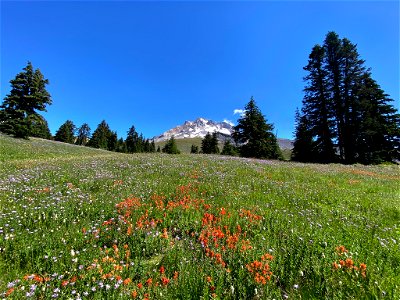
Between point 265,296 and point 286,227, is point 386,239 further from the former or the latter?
point 265,296

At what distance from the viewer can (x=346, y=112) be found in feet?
112

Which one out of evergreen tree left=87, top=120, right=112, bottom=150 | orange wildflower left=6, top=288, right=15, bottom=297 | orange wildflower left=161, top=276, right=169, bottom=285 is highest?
evergreen tree left=87, top=120, right=112, bottom=150

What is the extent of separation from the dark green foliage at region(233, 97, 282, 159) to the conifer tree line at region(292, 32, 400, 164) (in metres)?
9.36

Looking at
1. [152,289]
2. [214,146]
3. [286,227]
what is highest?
[214,146]

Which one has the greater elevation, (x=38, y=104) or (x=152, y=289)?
(x=38, y=104)

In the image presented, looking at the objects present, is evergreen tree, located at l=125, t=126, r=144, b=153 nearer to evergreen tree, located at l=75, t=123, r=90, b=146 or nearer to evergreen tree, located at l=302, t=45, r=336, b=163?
evergreen tree, located at l=75, t=123, r=90, b=146

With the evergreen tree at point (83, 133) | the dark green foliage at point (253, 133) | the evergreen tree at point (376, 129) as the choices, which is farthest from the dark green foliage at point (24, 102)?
the evergreen tree at point (83, 133)

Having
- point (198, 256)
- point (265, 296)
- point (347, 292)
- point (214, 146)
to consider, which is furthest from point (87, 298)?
point (214, 146)

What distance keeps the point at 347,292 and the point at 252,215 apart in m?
3.09

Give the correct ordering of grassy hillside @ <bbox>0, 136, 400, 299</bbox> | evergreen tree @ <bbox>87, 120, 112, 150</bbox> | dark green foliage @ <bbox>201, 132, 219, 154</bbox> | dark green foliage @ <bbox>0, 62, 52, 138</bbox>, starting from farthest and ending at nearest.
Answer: evergreen tree @ <bbox>87, 120, 112, 150</bbox> < dark green foliage @ <bbox>201, 132, 219, 154</bbox> < dark green foliage @ <bbox>0, 62, 52, 138</bbox> < grassy hillside @ <bbox>0, 136, 400, 299</bbox>

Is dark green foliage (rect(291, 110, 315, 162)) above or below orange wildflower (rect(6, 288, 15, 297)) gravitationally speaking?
above

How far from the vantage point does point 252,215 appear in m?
6.21

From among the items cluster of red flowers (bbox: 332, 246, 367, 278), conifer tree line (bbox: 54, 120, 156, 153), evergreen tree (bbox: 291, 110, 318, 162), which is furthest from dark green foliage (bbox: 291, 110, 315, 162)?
conifer tree line (bbox: 54, 120, 156, 153)

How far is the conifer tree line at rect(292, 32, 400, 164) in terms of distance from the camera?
32969 mm
